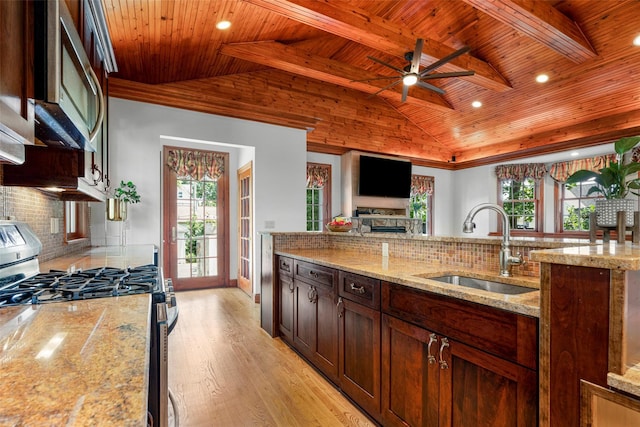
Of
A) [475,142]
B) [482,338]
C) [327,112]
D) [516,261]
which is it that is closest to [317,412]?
[482,338]

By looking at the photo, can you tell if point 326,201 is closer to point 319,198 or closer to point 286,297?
point 319,198

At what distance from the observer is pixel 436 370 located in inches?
58.7

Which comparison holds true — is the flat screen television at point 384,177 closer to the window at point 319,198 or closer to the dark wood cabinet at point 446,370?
the window at point 319,198

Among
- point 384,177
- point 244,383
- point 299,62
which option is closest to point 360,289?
point 244,383

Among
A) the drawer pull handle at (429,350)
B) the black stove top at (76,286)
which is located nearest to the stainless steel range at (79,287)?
the black stove top at (76,286)

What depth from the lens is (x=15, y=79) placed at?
25.6 inches

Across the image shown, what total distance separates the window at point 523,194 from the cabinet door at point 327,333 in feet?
19.5

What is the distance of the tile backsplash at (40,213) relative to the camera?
1.57 metres

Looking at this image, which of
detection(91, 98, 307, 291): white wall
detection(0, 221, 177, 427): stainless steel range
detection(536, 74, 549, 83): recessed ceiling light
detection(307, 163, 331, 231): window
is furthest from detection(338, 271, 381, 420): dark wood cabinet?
detection(536, 74, 549, 83): recessed ceiling light

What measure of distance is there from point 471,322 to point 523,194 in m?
6.87

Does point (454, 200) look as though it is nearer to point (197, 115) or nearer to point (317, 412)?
point (197, 115)

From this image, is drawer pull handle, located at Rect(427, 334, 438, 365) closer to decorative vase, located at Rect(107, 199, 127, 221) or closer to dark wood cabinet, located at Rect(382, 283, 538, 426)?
dark wood cabinet, located at Rect(382, 283, 538, 426)

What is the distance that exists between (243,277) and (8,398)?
5024 mm

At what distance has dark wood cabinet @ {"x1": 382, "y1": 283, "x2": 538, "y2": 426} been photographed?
3.92ft
